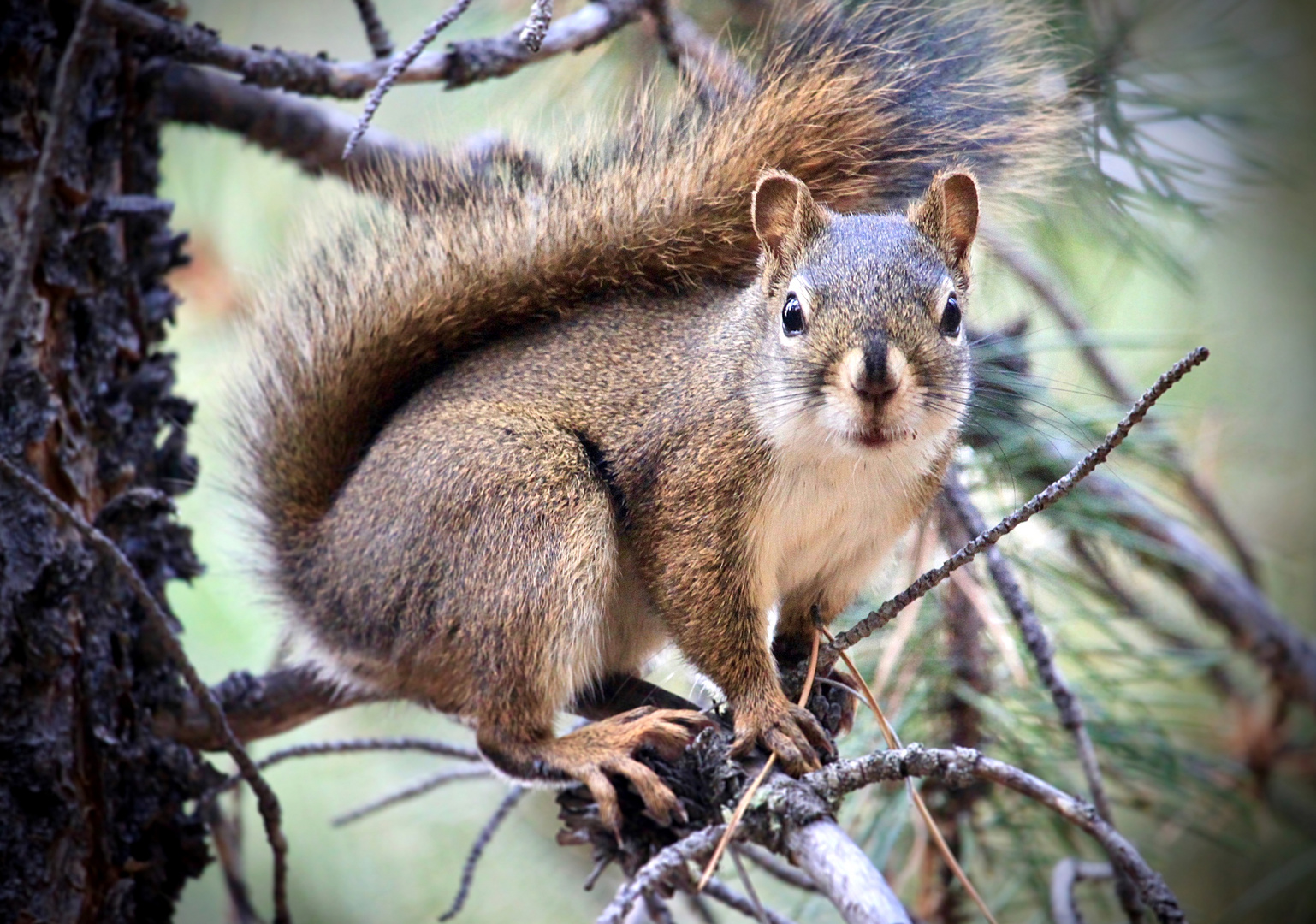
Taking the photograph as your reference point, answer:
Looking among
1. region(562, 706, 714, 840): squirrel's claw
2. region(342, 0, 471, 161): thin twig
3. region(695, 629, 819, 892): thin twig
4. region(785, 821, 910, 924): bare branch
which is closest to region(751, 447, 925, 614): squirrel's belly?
region(695, 629, 819, 892): thin twig

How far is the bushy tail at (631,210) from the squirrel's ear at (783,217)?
0.65 ft

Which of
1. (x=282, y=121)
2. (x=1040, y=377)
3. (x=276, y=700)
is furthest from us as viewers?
(x=282, y=121)

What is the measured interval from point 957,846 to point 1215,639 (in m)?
1.06

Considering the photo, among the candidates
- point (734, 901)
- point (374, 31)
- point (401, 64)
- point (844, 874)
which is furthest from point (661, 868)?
point (374, 31)

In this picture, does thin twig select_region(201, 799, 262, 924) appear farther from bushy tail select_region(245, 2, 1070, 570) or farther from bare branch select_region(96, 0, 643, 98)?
bare branch select_region(96, 0, 643, 98)

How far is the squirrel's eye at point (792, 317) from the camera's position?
1417 millimetres

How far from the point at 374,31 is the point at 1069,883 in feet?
4.99

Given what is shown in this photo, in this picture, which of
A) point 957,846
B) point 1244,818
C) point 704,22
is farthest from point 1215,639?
point 704,22

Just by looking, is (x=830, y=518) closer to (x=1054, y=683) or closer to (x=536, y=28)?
(x=1054, y=683)

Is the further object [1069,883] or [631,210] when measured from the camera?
[631,210]

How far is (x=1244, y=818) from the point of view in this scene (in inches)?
74.1

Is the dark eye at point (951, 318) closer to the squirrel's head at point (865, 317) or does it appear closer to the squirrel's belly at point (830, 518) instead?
the squirrel's head at point (865, 317)

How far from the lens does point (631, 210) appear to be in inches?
68.1

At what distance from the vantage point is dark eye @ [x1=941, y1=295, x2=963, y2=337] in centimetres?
138
